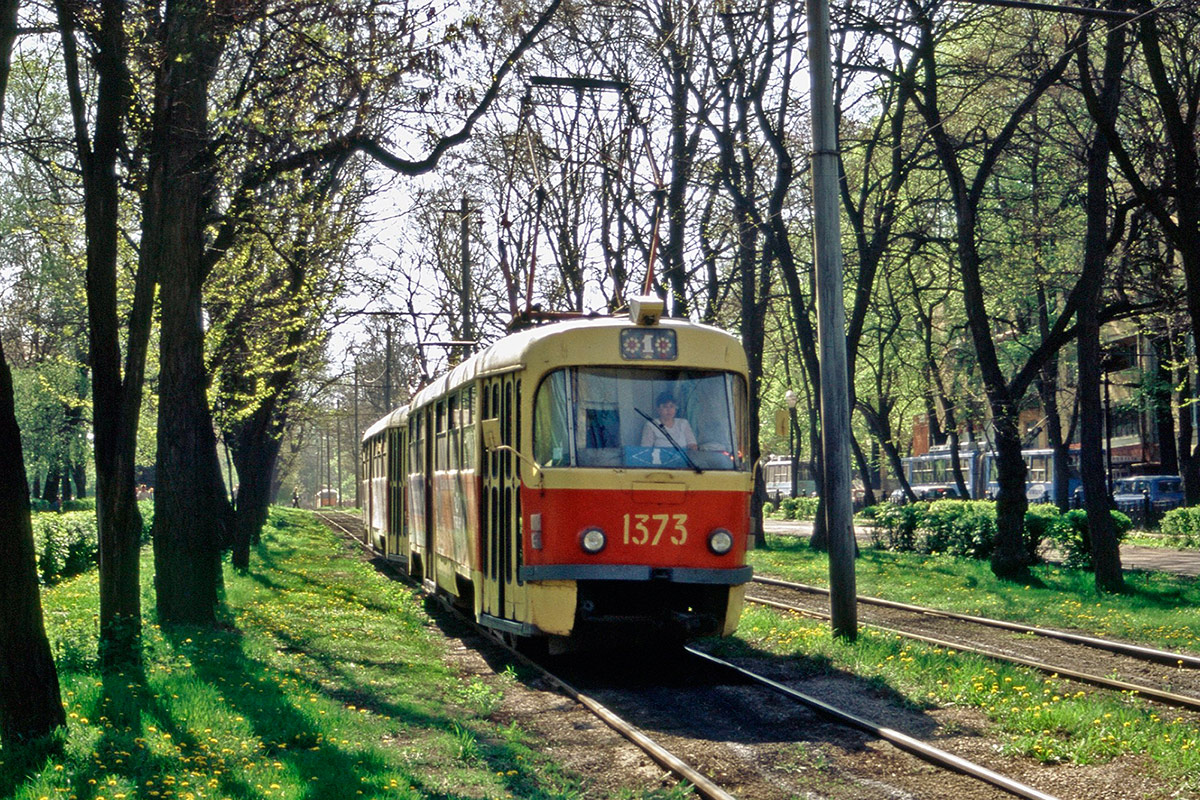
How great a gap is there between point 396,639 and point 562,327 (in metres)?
5.32

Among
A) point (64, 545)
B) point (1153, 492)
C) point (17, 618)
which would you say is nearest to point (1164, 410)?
point (1153, 492)

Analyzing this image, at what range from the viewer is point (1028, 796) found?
6770 mm

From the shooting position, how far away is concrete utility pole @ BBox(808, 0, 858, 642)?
13125mm

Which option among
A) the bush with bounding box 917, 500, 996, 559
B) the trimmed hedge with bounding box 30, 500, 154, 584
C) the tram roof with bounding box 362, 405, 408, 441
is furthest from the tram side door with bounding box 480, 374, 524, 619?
the bush with bounding box 917, 500, 996, 559

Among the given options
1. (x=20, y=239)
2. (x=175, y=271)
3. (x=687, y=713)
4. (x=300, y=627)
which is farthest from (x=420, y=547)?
(x=20, y=239)

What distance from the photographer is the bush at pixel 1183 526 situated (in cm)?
3303

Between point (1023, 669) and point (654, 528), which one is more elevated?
point (654, 528)

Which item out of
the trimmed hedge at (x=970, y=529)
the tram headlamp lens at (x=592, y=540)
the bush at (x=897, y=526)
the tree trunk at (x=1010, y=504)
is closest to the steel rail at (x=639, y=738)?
the tram headlamp lens at (x=592, y=540)

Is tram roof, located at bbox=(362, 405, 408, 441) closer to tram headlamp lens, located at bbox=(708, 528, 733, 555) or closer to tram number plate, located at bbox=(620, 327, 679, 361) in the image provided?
tram number plate, located at bbox=(620, 327, 679, 361)

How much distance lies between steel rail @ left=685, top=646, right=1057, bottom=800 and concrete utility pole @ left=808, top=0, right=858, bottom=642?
225cm

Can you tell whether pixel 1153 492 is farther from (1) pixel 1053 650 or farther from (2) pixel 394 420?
(1) pixel 1053 650

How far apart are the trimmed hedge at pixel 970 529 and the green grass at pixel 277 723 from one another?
1237 cm

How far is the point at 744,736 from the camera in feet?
29.1

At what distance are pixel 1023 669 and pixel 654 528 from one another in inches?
134
